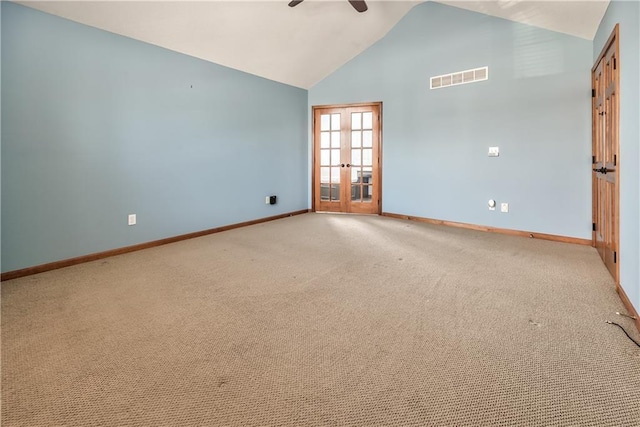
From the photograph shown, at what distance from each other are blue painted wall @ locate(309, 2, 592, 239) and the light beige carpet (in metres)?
1.33

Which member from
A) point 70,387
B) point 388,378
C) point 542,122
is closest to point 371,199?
point 542,122

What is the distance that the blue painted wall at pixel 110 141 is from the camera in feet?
10.5

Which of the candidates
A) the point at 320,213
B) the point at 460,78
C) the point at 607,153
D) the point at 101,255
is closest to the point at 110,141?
the point at 101,255

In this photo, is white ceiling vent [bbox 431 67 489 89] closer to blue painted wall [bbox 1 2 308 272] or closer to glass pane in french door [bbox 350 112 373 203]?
glass pane in french door [bbox 350 112 373 203]

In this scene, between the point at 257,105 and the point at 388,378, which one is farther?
the point at 257,105

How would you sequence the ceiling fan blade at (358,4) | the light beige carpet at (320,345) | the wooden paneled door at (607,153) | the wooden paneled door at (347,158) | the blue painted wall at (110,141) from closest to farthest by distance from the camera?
the light beige carpet at (320,345), the wooden paneled door at (607,153), the blue painted wall at (110,141), the ceiling fan blade at (358,4), the wooden paneled door at (347,158)

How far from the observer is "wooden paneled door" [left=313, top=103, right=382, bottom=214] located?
6.47 metres

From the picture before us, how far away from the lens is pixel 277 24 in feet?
15.4

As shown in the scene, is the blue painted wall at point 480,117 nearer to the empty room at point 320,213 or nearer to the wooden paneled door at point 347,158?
the empty room at point 320,213

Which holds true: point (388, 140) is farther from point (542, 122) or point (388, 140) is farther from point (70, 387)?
point (70, 387)

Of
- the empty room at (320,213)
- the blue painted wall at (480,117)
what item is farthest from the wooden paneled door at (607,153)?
the blue painted wall at (480,117)

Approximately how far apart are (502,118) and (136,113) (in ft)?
15.3

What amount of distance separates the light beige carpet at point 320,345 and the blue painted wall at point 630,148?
275 millimetres

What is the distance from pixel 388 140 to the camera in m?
6.22
